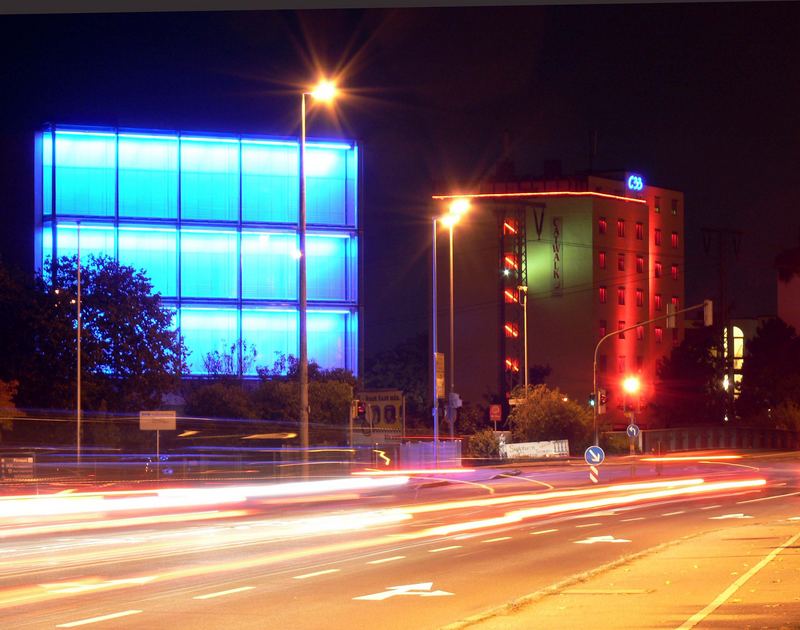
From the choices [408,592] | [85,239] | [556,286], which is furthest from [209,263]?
[408,592]

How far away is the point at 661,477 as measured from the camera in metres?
48.2

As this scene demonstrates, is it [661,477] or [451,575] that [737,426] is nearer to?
[661,477]

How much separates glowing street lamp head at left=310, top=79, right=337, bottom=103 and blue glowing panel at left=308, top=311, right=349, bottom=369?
170 ft

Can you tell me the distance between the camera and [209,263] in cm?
8175

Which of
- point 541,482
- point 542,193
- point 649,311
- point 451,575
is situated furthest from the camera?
point 649,311

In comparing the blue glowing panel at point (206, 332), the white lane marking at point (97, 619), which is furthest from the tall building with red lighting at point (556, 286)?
the white lane marking at point (97, 619)

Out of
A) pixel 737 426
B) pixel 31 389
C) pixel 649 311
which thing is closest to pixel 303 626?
pixel 31 389

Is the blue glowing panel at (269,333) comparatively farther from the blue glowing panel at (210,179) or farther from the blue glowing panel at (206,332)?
the blue glowing panel at (210,179)

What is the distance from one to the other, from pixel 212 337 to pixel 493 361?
83.5 feet

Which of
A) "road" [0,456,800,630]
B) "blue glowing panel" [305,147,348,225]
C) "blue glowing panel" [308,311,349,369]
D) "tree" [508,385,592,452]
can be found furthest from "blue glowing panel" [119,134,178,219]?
"road" [0,456,800,630]

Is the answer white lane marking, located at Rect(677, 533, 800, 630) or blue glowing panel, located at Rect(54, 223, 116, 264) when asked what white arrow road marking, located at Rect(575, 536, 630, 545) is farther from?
blue glowing panel, located at Rect(54, 223, 116, 264)

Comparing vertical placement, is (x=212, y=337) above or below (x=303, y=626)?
above

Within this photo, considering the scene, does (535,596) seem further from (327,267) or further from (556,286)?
(556,286)

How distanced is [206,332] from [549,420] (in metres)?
25.4
